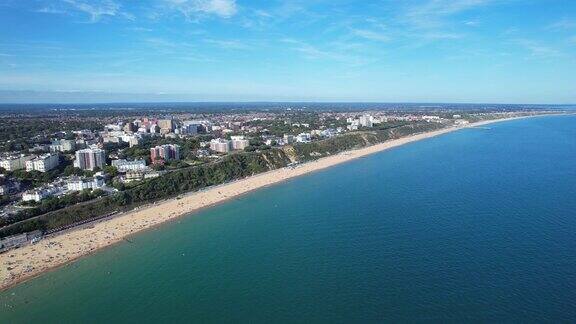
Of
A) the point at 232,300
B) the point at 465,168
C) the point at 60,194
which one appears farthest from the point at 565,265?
the point at 60,194

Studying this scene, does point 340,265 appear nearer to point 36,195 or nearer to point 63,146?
point 36,195

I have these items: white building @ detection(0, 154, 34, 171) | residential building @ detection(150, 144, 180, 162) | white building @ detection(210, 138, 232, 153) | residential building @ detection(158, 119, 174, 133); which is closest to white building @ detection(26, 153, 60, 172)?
white building @ detection(0, 154, 34, 171)

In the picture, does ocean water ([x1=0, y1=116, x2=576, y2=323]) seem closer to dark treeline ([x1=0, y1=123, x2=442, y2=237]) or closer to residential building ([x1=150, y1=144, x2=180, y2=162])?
dark treeline ([x1=0, y1=123, x2=442, y2=237])

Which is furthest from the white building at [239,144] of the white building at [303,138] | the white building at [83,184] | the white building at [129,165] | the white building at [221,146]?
the white building at [83,184]

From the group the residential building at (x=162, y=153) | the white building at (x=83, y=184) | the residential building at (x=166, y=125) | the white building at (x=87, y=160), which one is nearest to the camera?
the white building at (x=83, y=184)

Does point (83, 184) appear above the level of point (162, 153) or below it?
below

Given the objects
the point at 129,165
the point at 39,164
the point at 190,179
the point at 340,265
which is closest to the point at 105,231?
the point at 190,179

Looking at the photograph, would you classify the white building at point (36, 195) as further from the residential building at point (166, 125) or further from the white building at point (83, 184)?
the residential building at point (166, 125)
